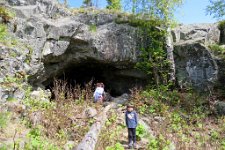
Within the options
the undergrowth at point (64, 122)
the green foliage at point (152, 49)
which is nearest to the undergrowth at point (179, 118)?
the green foliage at point (152, 49)

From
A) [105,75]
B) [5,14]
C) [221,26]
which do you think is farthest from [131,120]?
[221,26]

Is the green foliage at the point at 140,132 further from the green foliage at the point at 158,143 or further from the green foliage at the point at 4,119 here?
the green foliage at the point at 4,119

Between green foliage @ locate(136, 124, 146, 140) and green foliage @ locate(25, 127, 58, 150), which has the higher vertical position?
green foliage @ locate(25, 127, 58, 150)

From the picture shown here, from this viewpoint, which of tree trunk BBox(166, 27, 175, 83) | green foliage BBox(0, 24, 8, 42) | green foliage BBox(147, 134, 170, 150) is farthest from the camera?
tree trunk BBox(166, 27, 175, 83)

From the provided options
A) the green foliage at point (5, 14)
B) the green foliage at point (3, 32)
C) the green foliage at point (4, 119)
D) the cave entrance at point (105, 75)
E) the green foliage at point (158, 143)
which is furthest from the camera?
the cave entrance at point (105, 75)

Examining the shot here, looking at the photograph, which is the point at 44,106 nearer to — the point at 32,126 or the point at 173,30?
the point at 32,126

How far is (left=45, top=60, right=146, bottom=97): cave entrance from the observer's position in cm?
1802

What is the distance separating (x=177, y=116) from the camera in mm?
12930

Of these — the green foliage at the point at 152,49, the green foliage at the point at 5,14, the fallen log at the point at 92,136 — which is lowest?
the fallen log at the point at 92,136

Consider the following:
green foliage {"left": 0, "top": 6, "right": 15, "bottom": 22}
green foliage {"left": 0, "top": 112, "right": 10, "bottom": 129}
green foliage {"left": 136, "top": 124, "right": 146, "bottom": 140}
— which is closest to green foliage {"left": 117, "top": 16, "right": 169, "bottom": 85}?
green foliage {"left": 0, "top": 6, "right": 15, "bottom": 22}

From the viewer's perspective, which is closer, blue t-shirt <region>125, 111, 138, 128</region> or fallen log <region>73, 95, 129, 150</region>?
fallen log <region>73, 95, 129, 150</region>

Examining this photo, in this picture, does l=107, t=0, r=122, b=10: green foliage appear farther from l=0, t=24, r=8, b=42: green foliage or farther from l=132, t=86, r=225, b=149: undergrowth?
l=0, t=24, r=8, b=42: green foliage

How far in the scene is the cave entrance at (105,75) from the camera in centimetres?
1802

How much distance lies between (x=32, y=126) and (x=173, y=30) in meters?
10.4
